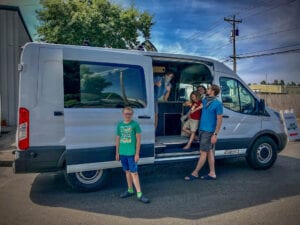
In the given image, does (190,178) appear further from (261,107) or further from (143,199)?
(261,107)

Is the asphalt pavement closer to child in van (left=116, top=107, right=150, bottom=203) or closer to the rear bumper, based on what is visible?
child in van (left=116, top=107, right=150, bottom=203)

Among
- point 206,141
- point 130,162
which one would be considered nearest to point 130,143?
point 130,162

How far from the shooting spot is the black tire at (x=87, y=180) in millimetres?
4926

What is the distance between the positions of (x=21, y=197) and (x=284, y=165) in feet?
20.6

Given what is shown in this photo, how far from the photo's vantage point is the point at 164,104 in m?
7.56

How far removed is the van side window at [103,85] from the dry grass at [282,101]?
2228 cm

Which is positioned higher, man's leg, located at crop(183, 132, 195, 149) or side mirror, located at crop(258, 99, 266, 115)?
side mirror, located at crop(258, 99, 266, 115)

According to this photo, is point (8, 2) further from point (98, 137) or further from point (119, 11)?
point (98, 137)

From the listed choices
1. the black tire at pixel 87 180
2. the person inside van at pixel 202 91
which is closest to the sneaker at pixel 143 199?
the black tire at pixel 87 180

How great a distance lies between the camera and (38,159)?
→ 4.49 metres

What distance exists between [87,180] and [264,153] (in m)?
4.30

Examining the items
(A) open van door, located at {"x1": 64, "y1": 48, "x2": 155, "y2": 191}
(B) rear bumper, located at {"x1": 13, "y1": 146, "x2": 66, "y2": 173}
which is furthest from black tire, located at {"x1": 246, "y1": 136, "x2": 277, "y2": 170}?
(B) rear bumper, located at {"x1": 13, "y1": 146, "x2": 66, "y2": 173}

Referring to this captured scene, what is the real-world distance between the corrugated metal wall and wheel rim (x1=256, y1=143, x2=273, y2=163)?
12.4m

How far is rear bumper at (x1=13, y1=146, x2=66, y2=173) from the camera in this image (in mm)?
4418
